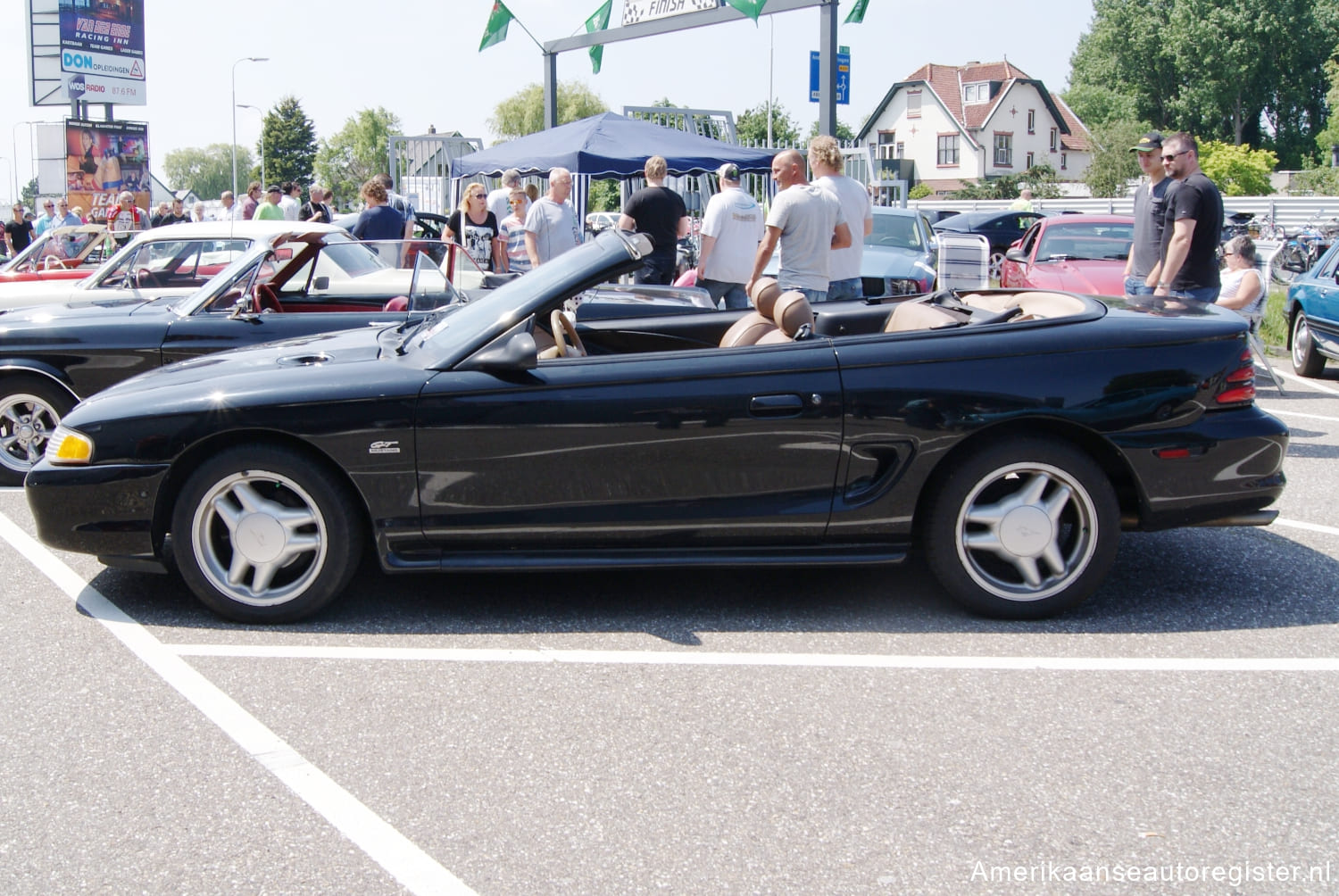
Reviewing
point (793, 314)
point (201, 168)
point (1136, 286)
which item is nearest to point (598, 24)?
point (1136, 286)

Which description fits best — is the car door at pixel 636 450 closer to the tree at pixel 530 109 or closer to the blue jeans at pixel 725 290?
the blue jeans at pixel 725 290

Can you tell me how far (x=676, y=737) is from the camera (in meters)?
3.40

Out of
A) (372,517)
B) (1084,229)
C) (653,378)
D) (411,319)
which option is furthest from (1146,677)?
(1084,229)

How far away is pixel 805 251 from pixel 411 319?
261 centimetres

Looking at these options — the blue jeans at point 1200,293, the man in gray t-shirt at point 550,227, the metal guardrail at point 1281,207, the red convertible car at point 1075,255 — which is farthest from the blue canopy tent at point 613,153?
the metal guardrail at point 1281,207

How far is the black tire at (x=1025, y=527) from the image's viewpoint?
423cm

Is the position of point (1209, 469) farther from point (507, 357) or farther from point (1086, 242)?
point (1086, 242)

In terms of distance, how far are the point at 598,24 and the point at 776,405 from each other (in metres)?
16.8

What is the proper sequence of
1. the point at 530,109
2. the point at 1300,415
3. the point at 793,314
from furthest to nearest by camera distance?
1. the point at 530,109
2. the point at 1300,415
3. the point at 793,314

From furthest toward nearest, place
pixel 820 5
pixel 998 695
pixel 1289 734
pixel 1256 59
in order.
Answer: pixel 1256 59 → pixel 820 5 → pixel 998 695 → pixel 1289 734

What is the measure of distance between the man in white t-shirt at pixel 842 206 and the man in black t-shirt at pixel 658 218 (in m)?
2.53

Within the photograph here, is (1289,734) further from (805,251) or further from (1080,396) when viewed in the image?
(805,251)

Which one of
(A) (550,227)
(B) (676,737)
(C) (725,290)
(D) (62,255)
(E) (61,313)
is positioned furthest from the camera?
(D) (62,255)

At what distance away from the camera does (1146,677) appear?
382 cm
